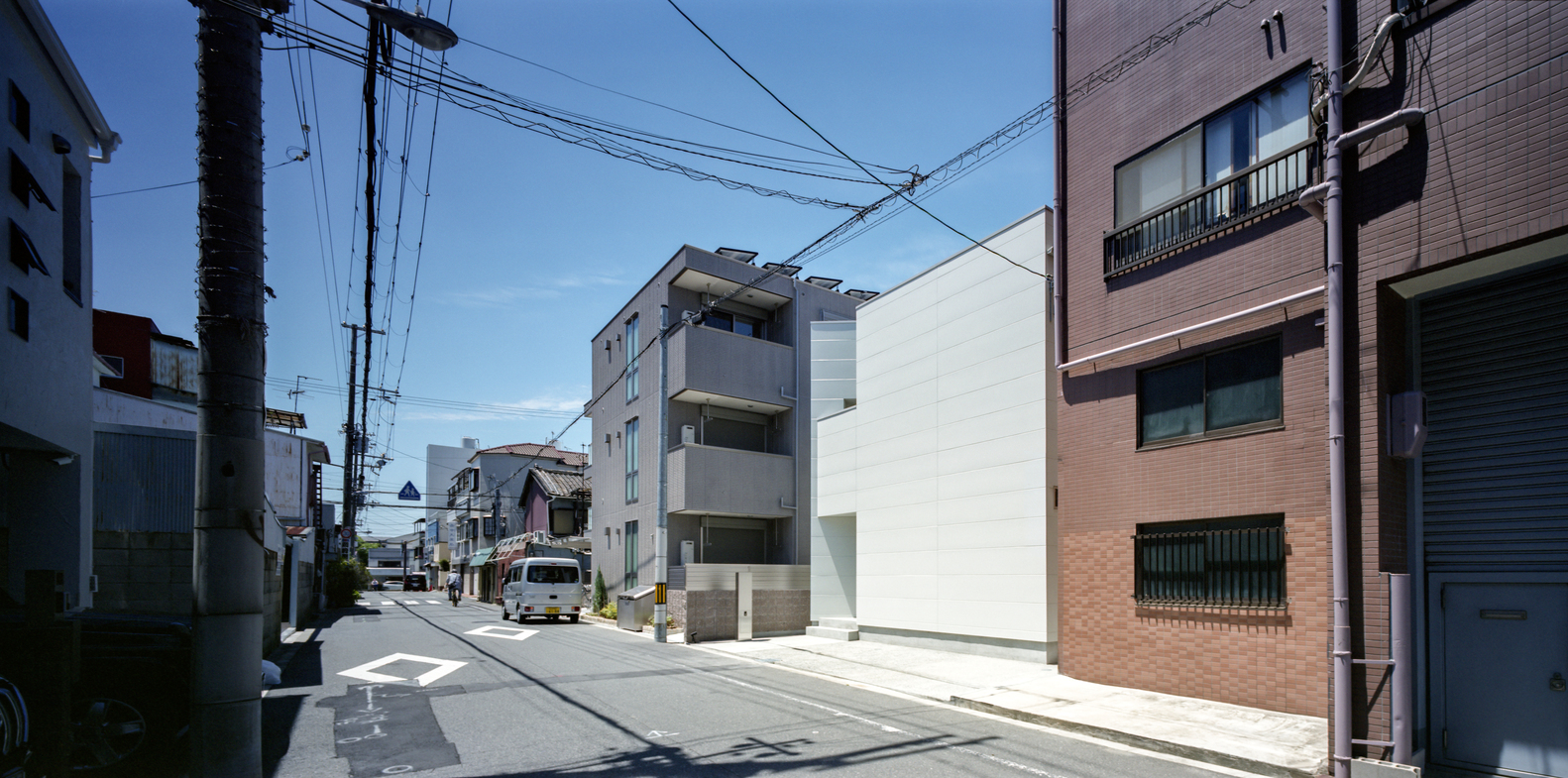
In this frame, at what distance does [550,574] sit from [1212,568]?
2239cm

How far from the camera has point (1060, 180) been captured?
47.3 ft

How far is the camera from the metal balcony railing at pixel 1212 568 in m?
10.5

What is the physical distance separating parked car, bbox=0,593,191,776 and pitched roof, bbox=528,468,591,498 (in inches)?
1353

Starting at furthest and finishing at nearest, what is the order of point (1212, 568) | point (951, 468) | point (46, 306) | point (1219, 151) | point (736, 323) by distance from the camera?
1. point (736, 323)
2. point (951, 468)
3. point (1219, 151)
4. point (1212, 568)
5. point (46, 306)

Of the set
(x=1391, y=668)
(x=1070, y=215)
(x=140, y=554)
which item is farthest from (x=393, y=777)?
(x=1070, y=215)

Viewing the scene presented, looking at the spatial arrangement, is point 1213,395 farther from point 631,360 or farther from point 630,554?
point 631,360

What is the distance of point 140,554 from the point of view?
12539 millimetres

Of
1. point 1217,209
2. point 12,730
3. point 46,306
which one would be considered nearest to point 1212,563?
point 1217,209

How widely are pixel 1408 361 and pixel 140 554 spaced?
16.9m

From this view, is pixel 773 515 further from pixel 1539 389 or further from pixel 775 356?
pixel 1539 389

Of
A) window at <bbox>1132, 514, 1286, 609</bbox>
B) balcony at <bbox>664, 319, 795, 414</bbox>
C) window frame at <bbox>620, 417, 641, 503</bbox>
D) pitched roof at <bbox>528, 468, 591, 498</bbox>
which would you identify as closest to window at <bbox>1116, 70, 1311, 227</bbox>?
window at <bbox>1132, 514, 1286, 609</bbox>

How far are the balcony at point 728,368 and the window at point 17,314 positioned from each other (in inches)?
701

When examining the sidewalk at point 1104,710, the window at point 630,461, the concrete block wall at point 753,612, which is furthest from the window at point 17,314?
the window at point 630,461

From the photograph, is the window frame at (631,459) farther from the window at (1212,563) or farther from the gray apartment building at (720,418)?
the window at (1212,563)
